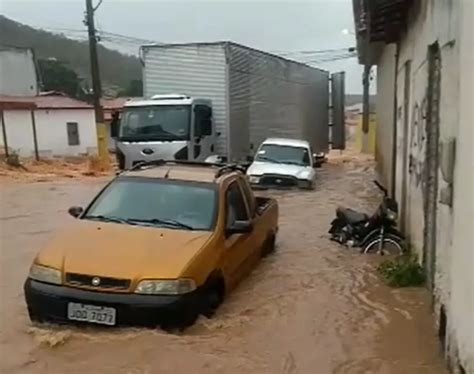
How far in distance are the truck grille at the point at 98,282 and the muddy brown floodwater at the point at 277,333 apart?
409mm

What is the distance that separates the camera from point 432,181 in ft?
24.6

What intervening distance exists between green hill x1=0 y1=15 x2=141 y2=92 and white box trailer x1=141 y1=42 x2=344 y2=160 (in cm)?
5395

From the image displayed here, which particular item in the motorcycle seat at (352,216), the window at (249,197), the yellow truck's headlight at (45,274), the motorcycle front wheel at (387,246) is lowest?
the motorcycle front wheel at (387,246)

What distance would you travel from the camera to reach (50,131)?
115 feet

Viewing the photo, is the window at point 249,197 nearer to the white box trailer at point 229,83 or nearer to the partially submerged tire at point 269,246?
the partially submerged tire at point 269,246

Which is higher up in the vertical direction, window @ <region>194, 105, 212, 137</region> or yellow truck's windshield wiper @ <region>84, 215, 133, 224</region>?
window @ <region>194, 105, 212, 137</region>

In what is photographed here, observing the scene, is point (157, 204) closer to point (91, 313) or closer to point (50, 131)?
point (91, 313)

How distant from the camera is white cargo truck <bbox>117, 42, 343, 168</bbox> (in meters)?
18.1

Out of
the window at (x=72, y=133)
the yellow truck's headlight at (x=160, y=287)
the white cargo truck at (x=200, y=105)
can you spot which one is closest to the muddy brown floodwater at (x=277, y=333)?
the yellow truck's headlight at (x=160, y=287)

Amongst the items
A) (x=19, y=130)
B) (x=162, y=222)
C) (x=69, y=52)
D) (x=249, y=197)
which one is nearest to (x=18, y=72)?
(x=19, y=130)

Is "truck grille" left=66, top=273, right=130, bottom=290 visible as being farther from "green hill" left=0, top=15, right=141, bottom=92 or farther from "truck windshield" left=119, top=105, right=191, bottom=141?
"green hill" left=0, top=15, right=141, bottom=92

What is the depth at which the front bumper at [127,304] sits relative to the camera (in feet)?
20.2

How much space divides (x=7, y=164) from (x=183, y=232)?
67.1 feet

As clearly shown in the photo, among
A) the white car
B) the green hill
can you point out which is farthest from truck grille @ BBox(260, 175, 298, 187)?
the green hill
